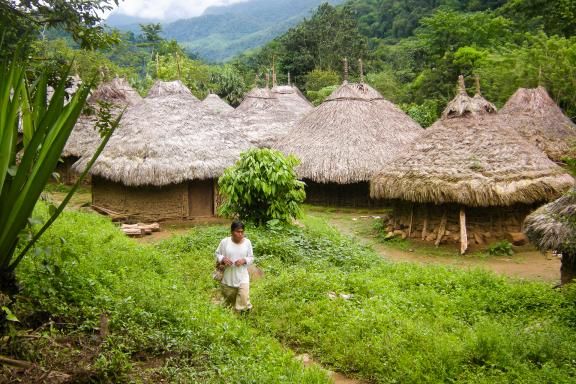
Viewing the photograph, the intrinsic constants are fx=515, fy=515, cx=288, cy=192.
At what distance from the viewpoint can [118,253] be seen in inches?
285

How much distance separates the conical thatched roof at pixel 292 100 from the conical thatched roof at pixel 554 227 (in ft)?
57.4

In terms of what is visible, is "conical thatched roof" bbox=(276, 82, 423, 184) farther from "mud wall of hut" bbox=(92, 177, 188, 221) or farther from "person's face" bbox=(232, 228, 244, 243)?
"person's face" bbox=(232, 228, 244, 243)

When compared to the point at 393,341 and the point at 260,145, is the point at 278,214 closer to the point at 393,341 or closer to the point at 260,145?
the point at 393,341

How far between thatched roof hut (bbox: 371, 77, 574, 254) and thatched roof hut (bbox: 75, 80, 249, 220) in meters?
4.81

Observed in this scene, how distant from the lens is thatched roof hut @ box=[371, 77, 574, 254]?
37.7 ft

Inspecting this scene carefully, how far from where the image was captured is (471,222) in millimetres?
12141

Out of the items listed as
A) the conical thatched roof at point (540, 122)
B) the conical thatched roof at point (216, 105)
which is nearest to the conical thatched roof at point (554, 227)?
the conical thatched roof at point (540, 122)

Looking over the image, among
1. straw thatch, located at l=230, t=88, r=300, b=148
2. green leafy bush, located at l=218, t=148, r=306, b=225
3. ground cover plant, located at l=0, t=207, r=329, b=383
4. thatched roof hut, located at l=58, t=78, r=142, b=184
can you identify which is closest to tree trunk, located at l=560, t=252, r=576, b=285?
green leafy bush, located at l=218, t=148, r=306, b=225

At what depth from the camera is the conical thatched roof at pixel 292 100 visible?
2591 centimetres

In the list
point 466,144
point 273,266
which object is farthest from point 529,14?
point 273,266

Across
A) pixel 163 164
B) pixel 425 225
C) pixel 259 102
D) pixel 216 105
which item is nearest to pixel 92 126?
pixel 163 164

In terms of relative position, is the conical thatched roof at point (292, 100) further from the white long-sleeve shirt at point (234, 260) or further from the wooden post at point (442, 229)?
the white long-sleeve shirt at point (234, 260)

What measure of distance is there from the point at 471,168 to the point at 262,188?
16.7 ft

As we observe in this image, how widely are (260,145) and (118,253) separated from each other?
14776 mm
